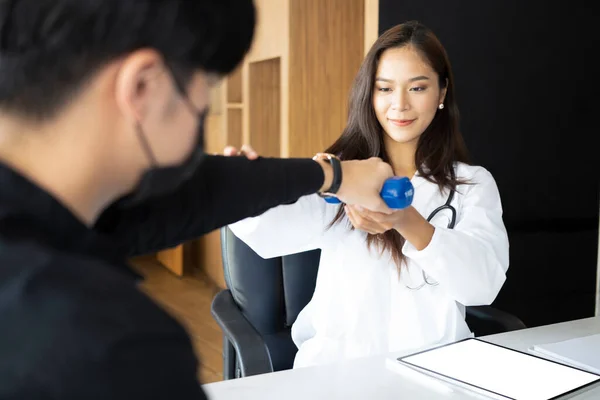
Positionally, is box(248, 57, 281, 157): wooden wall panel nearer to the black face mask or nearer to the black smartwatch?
the black smartwatch

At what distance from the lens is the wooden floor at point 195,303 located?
3154mm

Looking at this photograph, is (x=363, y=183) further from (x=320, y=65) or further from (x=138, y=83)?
(x=320, y=65)

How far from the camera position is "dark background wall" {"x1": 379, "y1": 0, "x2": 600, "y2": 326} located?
244cm

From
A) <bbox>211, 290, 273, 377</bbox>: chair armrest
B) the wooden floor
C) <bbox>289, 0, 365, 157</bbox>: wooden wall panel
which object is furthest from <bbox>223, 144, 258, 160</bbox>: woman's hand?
<bbox>289, 0, 365, 157</bbox>: wooden wall panel

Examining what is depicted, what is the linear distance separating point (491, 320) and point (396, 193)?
79cm

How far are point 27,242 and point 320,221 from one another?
4.03 ft

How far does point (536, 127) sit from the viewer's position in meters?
2.63

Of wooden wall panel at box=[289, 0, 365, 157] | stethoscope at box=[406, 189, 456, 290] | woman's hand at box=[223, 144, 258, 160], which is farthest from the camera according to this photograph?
wooden wall panel at box=[289, 0, 365, 157]

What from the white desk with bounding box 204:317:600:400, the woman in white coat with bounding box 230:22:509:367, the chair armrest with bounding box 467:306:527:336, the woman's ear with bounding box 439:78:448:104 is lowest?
the chair armrest with bounding box 467:306:527:336

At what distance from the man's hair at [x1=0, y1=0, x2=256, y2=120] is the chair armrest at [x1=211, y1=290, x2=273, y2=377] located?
107cm

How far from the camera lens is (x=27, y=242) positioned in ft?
1.43

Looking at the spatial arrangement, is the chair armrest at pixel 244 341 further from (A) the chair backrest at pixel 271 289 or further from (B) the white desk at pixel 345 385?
(B) the white desk at pixel 345 385

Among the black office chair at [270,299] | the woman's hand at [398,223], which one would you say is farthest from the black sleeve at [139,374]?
the black office chair at [270,299]

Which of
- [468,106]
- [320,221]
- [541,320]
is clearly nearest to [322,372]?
[320,221]
